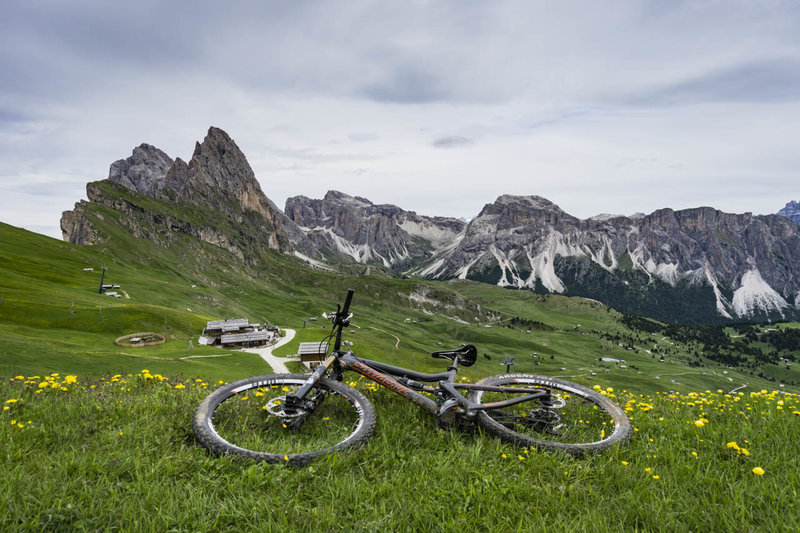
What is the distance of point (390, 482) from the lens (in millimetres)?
5195

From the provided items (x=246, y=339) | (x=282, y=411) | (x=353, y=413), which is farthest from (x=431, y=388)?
(x=246, y=339)

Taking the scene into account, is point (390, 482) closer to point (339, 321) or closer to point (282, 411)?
point (282, 411)

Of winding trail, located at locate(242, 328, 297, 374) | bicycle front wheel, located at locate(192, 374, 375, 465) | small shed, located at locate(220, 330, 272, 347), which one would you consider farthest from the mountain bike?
small shed, located at locate(220, 330, 272, 347)

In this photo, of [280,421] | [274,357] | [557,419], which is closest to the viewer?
[280,421]

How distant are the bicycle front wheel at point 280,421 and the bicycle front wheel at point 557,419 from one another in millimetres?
2598

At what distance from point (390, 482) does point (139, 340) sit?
79289 mm

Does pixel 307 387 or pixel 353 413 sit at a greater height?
pixel 307 387

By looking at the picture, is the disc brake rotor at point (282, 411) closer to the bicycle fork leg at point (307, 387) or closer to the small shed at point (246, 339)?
the bicycle fork leg at point (307, 387)

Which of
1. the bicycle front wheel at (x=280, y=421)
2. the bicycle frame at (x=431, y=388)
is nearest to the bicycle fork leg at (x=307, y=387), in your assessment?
the bicycle front wheel at (x=280, y=421)

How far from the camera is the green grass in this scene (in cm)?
418

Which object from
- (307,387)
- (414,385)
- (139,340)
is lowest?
(139,340)

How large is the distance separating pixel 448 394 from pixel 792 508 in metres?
4.79

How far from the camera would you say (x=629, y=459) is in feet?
20.6

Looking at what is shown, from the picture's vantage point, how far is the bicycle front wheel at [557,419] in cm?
654
